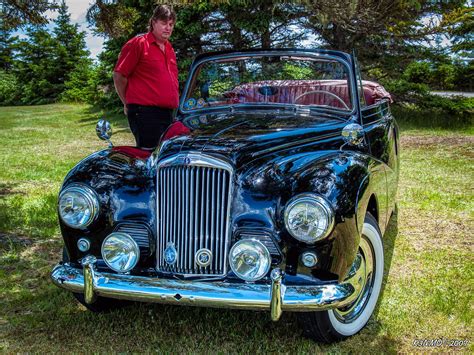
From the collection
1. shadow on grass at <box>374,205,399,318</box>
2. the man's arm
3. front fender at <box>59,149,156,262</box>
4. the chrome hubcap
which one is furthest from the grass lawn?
the man's arm

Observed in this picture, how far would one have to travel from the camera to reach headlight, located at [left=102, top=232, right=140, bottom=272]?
2.81m

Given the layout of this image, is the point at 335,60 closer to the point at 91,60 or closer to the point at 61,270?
the point at 61,270

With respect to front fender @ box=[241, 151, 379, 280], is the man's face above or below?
above

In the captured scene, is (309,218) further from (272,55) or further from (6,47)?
(6,47)

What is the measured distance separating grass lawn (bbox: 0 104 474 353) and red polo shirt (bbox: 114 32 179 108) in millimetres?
1617

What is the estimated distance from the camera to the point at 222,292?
255 centimetres

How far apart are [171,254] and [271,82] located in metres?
1.86

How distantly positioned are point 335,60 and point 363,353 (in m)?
2.15

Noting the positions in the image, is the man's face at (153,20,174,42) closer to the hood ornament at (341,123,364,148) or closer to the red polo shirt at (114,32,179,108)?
the red polo shirt at (114,32,179,108)

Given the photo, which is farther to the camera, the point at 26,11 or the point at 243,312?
the point at 26,11

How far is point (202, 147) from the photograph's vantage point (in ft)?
9.66

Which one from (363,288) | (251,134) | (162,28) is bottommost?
(363,288)

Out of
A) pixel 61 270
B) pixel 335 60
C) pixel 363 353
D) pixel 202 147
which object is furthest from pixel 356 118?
pixel 61 270

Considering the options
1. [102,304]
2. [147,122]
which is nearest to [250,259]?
[102,304]
